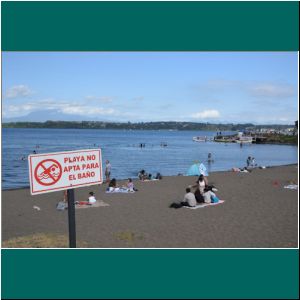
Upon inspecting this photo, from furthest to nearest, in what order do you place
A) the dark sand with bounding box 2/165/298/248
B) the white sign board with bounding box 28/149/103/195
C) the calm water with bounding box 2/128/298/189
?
the calm water with bounding box 2/128/298/189 → the dark sand with bounding box 2/165/298/248 → the white sign board with bounding box 28/149/103/195

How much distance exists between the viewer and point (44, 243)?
919 centimetres

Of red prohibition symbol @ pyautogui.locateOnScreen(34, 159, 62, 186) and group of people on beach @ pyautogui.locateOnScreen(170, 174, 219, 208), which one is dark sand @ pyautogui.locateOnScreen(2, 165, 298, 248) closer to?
group of people on beach @ pyautogui.locateOnScreen(170, 174, 219, 208)

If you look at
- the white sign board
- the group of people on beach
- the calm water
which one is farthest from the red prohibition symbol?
the calm water

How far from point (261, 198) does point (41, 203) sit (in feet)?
29.7

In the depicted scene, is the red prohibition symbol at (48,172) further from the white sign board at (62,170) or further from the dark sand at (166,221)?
the dark sand at (166,221)

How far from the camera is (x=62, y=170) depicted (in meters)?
5.29

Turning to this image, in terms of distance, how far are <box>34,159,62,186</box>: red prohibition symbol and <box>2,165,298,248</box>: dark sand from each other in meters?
4.53

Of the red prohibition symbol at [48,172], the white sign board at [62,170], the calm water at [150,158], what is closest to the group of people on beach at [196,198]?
the white sign board at [62,170]

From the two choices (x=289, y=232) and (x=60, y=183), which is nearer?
(x=60, y=183)

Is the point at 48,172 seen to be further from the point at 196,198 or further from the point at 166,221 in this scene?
the point at 196,198

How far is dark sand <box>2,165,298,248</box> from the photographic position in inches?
390

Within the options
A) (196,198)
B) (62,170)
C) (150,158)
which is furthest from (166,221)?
(150,158)

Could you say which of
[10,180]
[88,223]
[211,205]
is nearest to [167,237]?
[88,223]

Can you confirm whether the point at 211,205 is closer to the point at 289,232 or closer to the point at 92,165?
the point at 289,232
